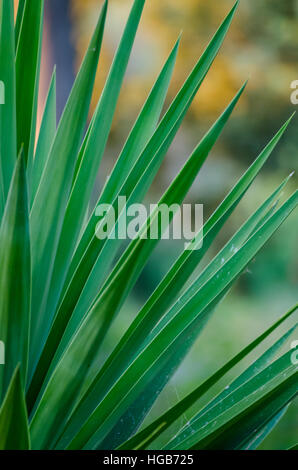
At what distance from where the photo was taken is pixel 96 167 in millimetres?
704

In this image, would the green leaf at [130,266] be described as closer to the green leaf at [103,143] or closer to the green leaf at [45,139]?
the green leaf at [103,143]

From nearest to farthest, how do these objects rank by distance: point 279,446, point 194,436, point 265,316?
1. point 194,436
2. point 279,446
3. point 265,316

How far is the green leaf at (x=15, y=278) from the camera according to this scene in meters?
0.51

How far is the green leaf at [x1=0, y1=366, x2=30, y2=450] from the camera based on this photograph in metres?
0.47

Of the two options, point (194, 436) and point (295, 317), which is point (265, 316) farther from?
point (194, 436)

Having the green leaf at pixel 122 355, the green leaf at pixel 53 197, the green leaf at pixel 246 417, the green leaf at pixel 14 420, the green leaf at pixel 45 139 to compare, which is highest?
the green leaf at pixel 45 139

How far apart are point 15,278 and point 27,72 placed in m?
0.28

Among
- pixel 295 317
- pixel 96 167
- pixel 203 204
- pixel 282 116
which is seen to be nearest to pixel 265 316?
pixel 295 317

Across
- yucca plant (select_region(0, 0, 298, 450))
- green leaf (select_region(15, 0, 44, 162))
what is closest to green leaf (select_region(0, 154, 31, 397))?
yucca plant (select_region(0, 0, 298, 450))

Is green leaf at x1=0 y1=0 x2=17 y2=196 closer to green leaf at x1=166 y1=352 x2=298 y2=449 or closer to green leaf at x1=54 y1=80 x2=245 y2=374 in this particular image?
green leaf at x1=54 y1=80 x2=245 y2=374

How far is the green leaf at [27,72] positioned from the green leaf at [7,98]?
0.14 ft

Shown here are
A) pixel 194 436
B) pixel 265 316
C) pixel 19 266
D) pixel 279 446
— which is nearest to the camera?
pixel 19 266

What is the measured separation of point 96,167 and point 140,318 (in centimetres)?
16

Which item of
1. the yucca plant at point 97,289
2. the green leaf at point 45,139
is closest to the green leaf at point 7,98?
the yucca plant at point 97,289
